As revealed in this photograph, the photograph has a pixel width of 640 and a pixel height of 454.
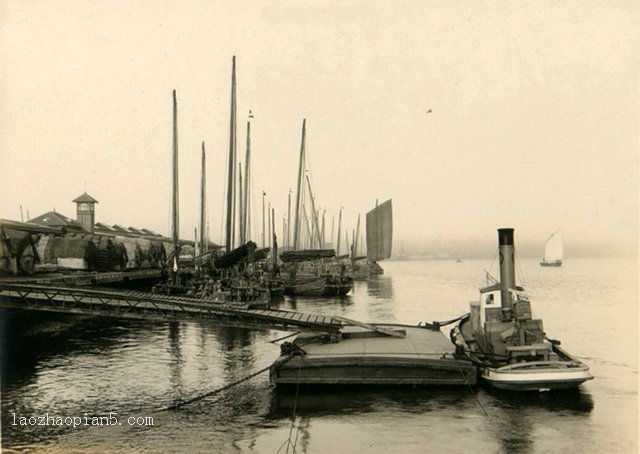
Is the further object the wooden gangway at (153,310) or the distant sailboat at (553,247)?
the distant sailboat at (553,247)

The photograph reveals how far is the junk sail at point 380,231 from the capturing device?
82250 mm

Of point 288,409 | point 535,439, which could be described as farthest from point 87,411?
point 535,439

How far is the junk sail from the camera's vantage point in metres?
82.2

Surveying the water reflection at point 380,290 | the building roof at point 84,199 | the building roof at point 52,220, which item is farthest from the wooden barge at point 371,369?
the building roof at point 84,199

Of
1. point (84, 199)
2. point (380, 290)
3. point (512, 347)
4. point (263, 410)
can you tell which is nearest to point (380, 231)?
point (380, 290)

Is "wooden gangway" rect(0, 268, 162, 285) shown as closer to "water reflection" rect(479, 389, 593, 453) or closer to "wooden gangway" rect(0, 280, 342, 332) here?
"wooden gangway" rect(0, 280, 342, 332)

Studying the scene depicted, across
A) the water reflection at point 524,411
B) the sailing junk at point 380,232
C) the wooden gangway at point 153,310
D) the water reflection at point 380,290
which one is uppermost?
the sailing junk at point 380,232

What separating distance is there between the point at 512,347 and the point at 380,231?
6848cm

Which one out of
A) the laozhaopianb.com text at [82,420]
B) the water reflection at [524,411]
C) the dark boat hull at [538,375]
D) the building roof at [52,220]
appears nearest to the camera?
the water reflection at [524,411]

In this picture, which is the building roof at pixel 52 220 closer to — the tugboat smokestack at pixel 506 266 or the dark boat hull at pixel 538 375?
the tugboat smokestack at pixel 506 266

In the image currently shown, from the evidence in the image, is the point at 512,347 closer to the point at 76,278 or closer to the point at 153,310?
the point at 153,310

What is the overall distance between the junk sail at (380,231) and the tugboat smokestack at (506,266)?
2393 inches

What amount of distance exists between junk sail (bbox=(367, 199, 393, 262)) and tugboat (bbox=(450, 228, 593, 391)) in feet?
198

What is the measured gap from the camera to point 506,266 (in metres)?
19.7
